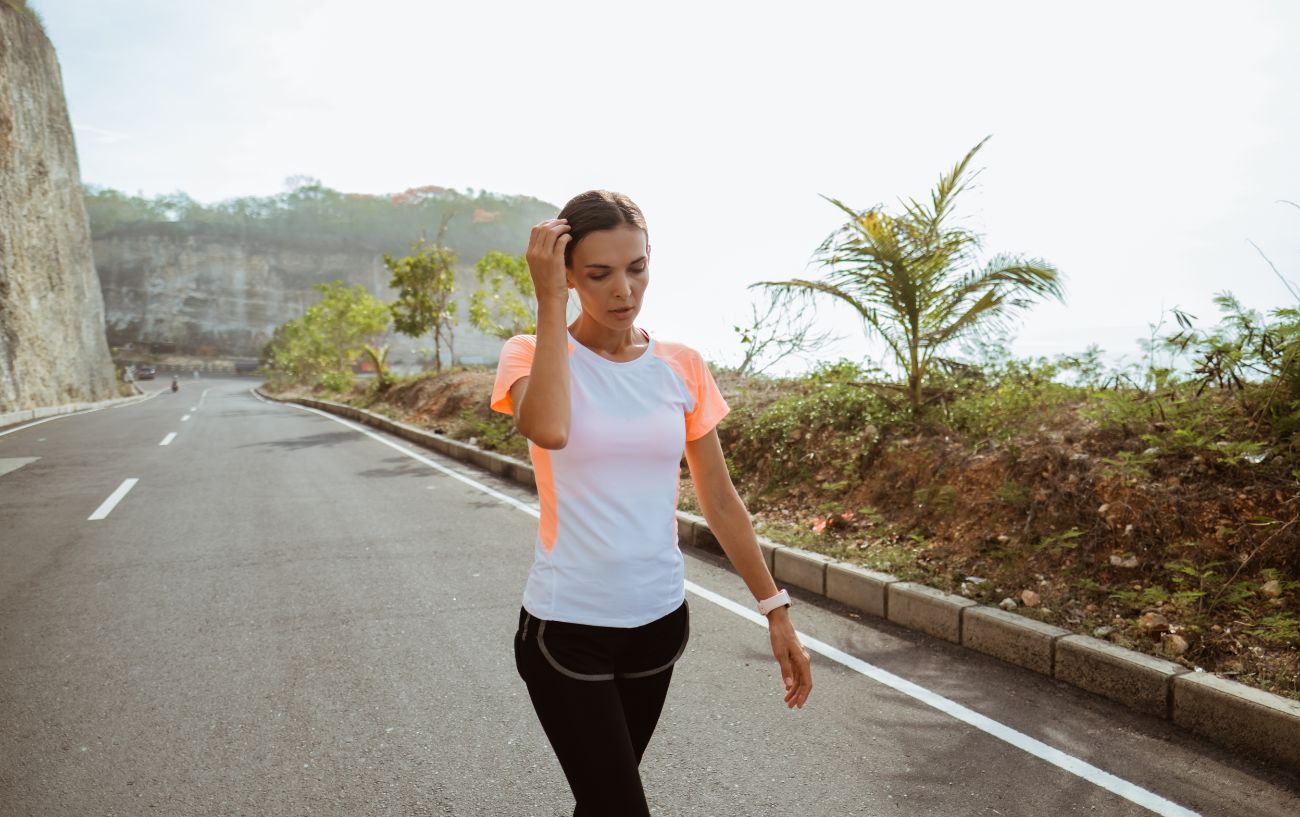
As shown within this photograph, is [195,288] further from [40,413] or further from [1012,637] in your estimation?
[1012,637]

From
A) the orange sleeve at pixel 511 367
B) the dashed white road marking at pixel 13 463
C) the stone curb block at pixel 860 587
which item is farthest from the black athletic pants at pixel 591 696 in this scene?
the dashed white road marking at pixel 13 463

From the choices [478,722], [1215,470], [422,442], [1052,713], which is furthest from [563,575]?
[422,442]

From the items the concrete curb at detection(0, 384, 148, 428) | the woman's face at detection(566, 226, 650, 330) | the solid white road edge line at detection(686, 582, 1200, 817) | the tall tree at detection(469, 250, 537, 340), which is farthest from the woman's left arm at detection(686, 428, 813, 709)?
the concrete curb at detection(0, 384, 148, 428)

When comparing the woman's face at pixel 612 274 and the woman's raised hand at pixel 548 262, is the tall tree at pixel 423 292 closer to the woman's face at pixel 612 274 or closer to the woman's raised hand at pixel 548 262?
the woman's face at pixel 612 274

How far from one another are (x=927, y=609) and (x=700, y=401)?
3.50 meters

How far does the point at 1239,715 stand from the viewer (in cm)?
342

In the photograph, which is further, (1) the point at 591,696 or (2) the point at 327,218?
(2) the point at 327,218

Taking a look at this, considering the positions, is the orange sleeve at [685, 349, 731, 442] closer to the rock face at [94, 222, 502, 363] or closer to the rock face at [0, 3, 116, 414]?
the rock face at [0, 3, 116, 414]

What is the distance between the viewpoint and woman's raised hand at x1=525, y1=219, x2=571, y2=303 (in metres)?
1.57

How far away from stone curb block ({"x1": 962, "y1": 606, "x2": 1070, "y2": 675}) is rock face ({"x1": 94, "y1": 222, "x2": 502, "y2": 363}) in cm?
9074

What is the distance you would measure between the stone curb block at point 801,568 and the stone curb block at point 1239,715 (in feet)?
A: 7.81

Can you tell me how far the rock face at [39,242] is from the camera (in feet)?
86.8

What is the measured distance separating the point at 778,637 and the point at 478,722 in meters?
2.17

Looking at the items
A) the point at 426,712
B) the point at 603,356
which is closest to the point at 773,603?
the point at 603,356
